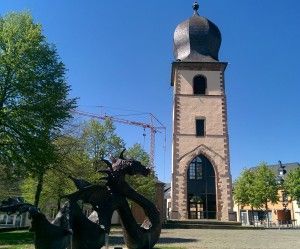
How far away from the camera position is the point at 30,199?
99.9ft

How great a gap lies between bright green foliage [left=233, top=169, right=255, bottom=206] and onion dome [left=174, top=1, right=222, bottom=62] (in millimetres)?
21719

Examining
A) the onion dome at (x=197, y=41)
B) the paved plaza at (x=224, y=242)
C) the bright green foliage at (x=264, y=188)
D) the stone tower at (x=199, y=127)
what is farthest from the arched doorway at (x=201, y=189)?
the bright green foliage at (x=264, y=188)

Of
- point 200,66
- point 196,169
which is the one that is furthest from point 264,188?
point 200,66

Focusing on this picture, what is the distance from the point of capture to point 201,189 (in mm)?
33875

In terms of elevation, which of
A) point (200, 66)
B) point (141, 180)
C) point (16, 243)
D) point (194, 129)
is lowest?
point (16, 243)

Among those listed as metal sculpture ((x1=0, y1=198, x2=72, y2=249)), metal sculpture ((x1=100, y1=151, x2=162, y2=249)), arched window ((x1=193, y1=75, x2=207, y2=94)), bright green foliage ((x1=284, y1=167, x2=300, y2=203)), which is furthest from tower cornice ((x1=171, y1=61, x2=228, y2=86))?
metal sculpture ((x1=0, y1=198, x2=72, y2=249))

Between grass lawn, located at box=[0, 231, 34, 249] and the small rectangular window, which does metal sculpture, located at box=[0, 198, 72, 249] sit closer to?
grass lawn, located at box=[0, 231, 34, 249]

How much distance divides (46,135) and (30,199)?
1357 centimetres

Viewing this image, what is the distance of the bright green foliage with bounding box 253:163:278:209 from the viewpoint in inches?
2004

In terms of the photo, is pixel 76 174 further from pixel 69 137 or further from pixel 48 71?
pixel 48 71

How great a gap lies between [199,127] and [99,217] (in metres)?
26.3

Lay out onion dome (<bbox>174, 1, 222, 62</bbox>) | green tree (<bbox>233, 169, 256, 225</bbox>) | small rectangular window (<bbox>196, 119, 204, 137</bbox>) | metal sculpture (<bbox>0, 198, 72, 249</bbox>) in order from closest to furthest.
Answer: metal sculpture (<bbox>0, 198, 72, 249</bbox>) < small rectangular window (<bbox>196, 119, 204, 137</bbox>) < onion dome (<bbox>174, 1, 222, 62</bbox>) < green tree (<bbox>233, 169, 256, 225</bbox>)

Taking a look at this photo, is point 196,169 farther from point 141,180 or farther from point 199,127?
point 141,180

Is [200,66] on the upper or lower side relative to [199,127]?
upper
